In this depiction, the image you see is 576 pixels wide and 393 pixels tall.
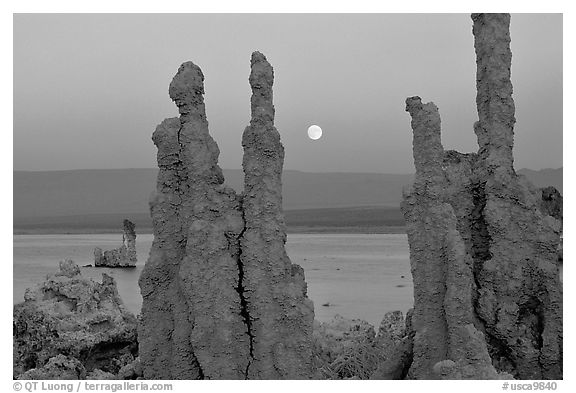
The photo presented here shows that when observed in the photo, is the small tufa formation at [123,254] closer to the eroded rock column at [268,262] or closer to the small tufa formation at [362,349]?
the small tufa formation at [362,349]

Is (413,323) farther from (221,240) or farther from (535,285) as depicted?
(221,240)

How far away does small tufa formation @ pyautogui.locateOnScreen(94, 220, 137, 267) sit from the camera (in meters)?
23.4

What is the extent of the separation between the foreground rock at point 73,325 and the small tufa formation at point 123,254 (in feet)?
36.4

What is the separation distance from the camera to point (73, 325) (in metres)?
11.4

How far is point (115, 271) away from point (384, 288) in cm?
858

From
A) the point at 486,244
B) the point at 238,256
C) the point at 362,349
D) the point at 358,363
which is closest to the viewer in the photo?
the point at 238,256

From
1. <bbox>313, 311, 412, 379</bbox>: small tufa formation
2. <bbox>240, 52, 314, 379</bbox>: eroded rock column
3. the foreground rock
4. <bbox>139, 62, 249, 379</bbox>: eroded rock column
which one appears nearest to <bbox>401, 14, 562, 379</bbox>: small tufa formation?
<bbox>313, 311, 412, 379</bbox>: small tufa formation

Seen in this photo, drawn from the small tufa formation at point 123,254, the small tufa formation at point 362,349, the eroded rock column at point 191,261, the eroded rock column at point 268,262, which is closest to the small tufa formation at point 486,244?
the small tufa formation at point 362,349

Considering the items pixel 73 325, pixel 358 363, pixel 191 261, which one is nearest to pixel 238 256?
pixel 191 261

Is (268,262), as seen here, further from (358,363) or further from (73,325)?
(73,325)

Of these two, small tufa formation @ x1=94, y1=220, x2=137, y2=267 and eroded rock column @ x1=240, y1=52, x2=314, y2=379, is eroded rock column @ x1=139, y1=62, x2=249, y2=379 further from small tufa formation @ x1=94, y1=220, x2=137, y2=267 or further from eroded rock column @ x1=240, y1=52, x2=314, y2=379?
small tufa formation @ x1=94, y1=220, x2=137, y2=267

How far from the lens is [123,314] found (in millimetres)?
11914

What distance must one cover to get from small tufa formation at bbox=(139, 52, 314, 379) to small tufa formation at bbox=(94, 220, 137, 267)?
575 inches

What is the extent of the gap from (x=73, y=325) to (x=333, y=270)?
10.7 m
